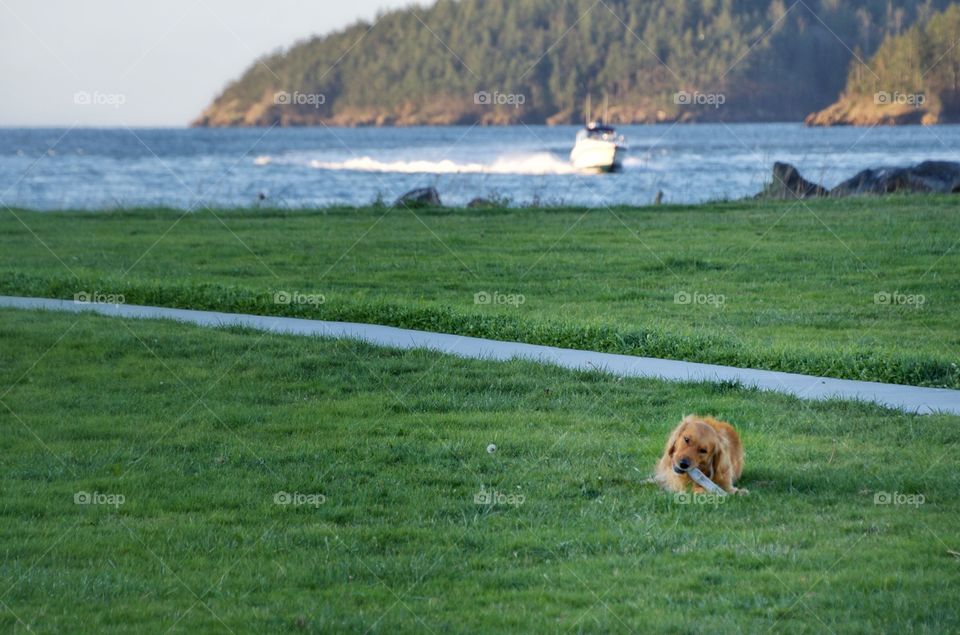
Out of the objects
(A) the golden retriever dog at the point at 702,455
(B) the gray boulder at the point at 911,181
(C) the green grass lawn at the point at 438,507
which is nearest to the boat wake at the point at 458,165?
(B) the gray boulder at the point at 911,181

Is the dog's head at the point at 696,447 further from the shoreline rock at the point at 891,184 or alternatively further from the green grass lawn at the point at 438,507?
the shoreline rock at the point at 891,184

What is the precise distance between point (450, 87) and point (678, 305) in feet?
426

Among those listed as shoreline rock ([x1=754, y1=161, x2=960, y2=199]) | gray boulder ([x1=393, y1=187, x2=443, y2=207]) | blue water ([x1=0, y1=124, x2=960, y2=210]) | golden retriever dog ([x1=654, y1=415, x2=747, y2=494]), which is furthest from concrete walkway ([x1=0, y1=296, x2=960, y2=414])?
shoreline rock ([x1=754, y1=161, x2=960, y2=199])

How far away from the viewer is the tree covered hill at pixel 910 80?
85000mm

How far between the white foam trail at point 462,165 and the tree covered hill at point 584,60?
11.2 meters

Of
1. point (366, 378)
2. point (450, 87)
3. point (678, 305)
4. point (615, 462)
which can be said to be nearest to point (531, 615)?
point (615, 462)

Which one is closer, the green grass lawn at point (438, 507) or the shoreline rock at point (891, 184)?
the green grass lawn at point (438, 507)

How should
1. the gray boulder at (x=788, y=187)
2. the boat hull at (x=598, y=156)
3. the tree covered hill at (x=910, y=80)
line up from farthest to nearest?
1. the tree covered hill at (x=910, y=80)
2. the boat hull at (x=598, y=156)
3. the gray boulder at (x=788, y=187)

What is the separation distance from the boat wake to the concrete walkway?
48580 millimetres

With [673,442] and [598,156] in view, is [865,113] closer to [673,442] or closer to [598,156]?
[598,156]

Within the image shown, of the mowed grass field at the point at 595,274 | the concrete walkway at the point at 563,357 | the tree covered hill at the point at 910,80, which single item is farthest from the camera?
the tree covered hill at the point at 910,80

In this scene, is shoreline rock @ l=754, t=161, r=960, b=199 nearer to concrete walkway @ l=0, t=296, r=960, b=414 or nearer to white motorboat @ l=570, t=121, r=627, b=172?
concrete walkway @ l=0, t=296, r=960, b=414

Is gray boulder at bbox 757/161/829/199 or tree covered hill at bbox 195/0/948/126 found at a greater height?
→ tree covered hill at bbox 195/0/948/126

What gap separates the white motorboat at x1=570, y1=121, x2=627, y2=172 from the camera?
60.1m
